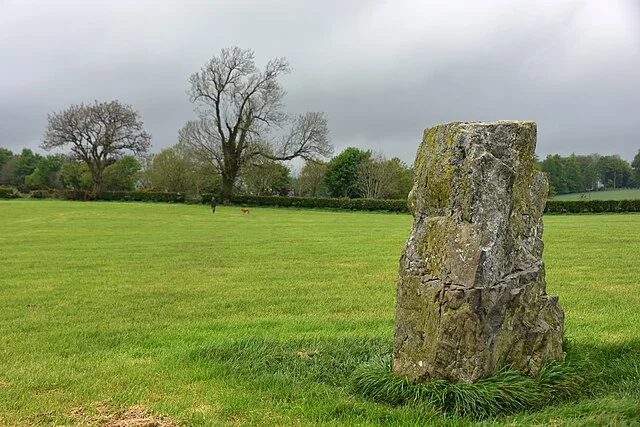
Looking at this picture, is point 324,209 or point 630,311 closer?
point 630,311

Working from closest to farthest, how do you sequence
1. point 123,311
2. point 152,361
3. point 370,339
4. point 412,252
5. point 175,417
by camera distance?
point 175,417, point 412,252, point 152,361, point 370,339, point 123,311

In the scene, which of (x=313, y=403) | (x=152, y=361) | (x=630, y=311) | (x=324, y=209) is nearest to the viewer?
(x=313, y=403)

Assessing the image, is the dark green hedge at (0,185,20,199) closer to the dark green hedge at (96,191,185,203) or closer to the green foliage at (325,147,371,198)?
the dark green hedge at (96,191,185,203)

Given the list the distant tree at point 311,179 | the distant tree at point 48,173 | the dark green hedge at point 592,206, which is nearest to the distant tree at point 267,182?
the distant tree at point 311,179

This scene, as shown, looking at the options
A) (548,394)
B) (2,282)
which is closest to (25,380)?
(548,394)

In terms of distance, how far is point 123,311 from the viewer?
812 cm

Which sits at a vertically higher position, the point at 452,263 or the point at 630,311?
the point at 452,263

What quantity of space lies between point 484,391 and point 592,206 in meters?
46.7

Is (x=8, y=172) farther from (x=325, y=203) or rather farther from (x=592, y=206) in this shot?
(x=592, y=206)

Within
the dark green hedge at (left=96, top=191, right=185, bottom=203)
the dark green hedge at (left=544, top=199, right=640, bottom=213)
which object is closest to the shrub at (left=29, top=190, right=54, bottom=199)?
the dark green hedge at (left=96, top=191, right=185, bottom=203)

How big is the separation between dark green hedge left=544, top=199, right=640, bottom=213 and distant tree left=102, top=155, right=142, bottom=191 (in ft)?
228

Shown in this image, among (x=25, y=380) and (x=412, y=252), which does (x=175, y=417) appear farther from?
(x=412, y=252)

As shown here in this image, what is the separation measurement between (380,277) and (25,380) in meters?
7.95

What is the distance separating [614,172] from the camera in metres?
102
